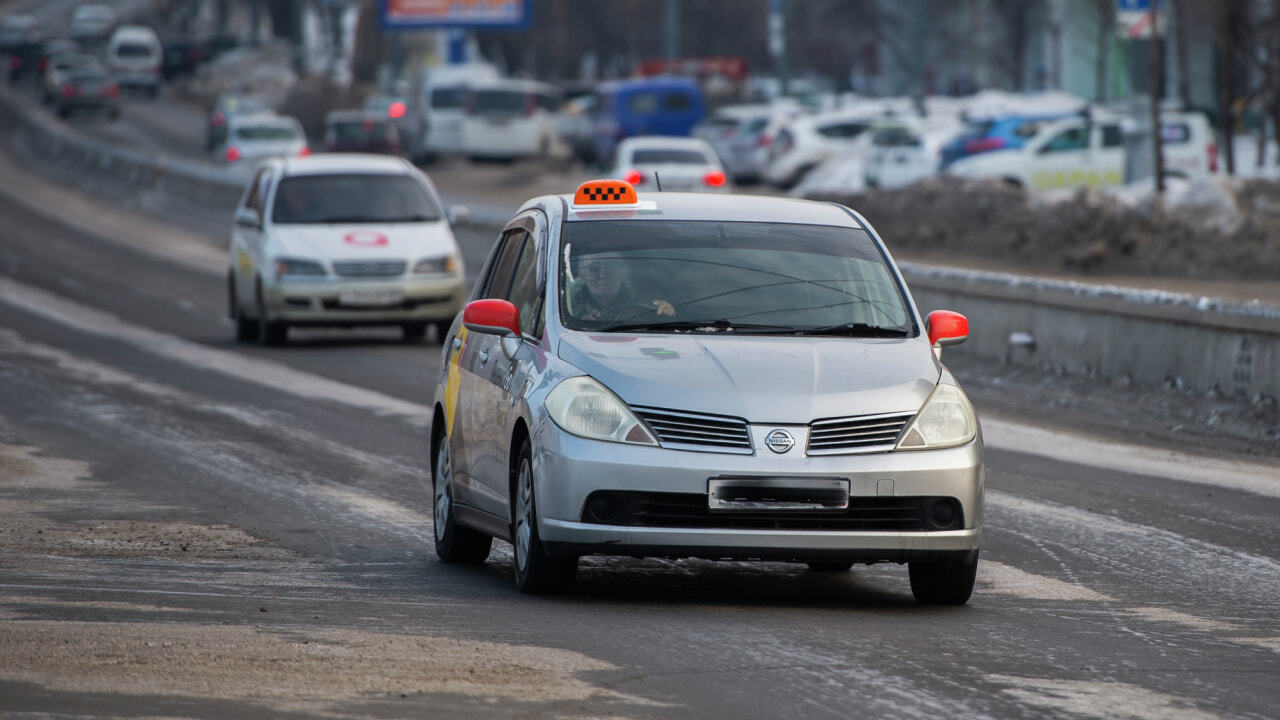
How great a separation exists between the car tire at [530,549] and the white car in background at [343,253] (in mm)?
13069

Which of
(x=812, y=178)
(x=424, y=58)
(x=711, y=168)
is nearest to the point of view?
(x=711, y=168)

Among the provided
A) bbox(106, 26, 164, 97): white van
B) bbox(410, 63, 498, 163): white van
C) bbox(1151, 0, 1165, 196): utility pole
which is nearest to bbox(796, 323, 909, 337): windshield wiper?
bbox(1151, 0, 1165, 196): utility pole

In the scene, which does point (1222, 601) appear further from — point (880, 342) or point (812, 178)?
point (812, 178)

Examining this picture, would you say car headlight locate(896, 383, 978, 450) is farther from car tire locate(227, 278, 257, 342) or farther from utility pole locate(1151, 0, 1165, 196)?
utility pole locate(1151, 0, 1165, 196)

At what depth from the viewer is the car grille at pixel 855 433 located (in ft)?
25.3

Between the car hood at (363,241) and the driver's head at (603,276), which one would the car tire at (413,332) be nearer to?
the car hood at (363,241)

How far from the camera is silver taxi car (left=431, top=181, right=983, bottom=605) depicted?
25.3ft

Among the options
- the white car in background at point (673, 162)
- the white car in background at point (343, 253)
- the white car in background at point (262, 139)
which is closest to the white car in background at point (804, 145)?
the white car in background at point (673, 162)

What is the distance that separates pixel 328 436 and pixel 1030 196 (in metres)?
18.4

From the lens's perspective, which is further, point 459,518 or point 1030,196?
point 1030,196

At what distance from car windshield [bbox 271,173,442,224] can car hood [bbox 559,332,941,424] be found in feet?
46.3

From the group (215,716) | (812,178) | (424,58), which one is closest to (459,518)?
(215,716)

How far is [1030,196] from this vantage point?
31.1 metres

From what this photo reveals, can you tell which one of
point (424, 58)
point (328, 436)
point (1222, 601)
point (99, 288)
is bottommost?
point (424, 58)
